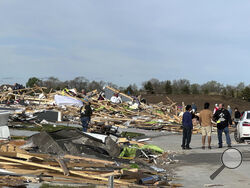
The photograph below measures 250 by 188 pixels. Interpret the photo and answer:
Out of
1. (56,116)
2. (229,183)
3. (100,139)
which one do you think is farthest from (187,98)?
(229,183)

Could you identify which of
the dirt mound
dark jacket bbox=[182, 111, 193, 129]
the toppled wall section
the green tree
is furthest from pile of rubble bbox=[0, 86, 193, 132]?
the green tree

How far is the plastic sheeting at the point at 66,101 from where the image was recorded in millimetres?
33688

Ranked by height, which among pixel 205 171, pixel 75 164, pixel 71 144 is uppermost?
pixel 71 144

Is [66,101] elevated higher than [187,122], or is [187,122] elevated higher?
[66,101]

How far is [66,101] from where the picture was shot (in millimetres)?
33875

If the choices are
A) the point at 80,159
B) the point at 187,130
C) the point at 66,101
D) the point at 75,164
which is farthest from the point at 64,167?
the point at 66,101

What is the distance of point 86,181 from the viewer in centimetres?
877

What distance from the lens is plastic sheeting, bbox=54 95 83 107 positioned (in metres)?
33.7

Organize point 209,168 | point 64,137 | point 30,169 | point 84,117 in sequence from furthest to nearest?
1. point 84,117
2. point 64,137
3. point 209,168
4. point 30,169

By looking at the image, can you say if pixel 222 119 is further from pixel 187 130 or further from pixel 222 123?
pixel 187 130

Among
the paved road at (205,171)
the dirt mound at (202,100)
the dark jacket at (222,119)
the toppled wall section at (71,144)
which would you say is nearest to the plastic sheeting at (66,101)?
the dark jacket at (222,119)

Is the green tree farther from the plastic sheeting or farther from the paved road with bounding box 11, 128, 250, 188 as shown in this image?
the paved road with bounding box 11, 128, 250, 188

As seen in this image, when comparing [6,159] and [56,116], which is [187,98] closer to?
[56,116]

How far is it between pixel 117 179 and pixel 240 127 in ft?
38.6
